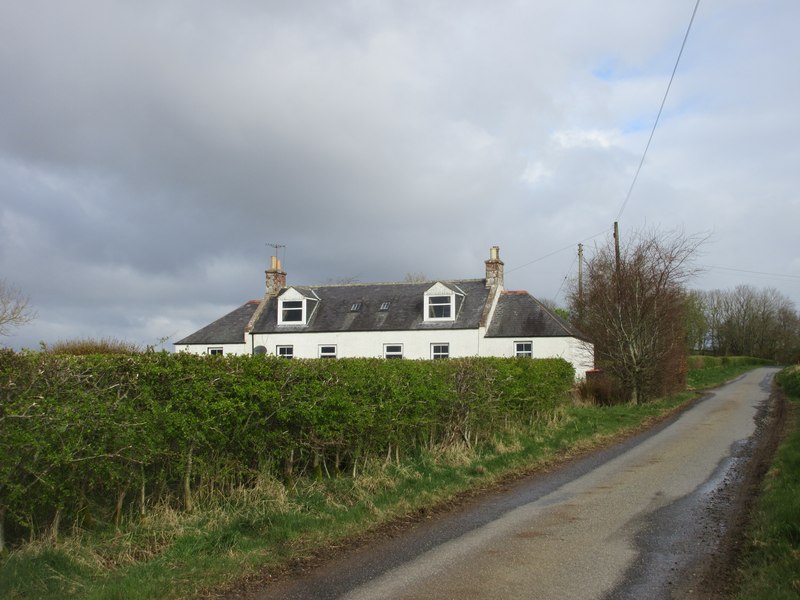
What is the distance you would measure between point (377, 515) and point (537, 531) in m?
1.95

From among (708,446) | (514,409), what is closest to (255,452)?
(514,409)

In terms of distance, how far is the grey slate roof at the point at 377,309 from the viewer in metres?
34.8

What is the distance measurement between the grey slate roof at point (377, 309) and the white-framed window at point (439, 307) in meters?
0.46

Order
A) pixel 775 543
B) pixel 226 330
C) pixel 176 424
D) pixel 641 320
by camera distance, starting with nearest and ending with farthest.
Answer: pixel 775 543, pixel 176 424, pixel 641 320, pixel 226 330

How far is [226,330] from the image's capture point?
3788cm

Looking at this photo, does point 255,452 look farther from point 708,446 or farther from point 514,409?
point 708,446

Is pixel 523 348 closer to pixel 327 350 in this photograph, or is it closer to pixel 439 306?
pixel 439 306

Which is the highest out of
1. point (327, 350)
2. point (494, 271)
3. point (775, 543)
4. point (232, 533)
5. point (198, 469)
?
point (494, 271)

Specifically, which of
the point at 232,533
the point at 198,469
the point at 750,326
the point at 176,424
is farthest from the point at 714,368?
the point at 176,424

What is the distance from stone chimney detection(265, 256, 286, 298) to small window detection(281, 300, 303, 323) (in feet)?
8.50

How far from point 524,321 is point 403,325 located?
649 centimetres

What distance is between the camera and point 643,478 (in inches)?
423

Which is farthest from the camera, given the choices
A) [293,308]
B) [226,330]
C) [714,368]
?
[714,368]

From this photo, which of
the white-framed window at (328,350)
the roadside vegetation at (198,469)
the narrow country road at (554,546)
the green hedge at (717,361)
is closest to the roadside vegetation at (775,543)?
the narrow country road at (554,546)
